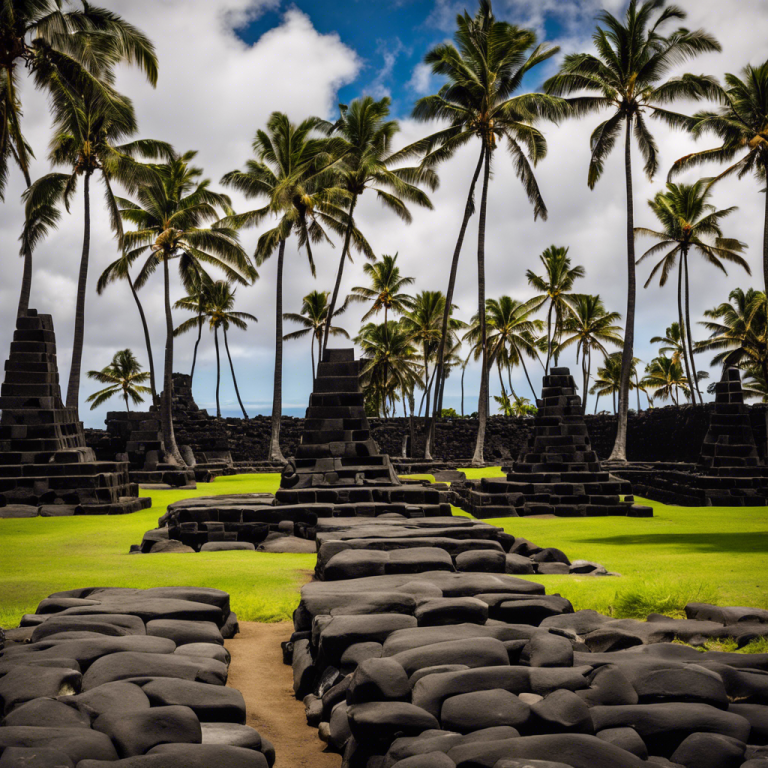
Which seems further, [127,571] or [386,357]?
[386,357]

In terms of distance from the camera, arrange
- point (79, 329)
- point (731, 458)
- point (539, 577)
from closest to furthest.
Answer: point (539, 577)
point (731, 458)
point (79, 329)

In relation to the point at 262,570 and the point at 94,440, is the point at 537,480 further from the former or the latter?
the point at 94,440

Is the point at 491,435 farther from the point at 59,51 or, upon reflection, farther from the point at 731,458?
the point at 59,51

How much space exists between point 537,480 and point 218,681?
38.2ft

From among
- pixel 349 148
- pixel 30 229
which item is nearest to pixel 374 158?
pixel 349 148

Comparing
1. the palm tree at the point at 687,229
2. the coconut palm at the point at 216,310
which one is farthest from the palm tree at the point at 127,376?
the palm tree at the point at 687,229

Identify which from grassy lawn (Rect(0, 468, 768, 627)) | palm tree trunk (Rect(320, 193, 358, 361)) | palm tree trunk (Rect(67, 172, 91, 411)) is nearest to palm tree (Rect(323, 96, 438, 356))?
palm tree trunk (Rect(320, 193, 358, 361))

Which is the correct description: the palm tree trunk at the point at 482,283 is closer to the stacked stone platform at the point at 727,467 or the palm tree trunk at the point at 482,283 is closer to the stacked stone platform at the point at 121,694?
the stacked stone platform at the point at 727,467

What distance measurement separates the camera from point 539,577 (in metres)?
6.32

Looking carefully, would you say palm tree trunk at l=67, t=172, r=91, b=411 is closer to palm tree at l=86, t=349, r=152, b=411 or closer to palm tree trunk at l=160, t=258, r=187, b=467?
palm tree trunk at l=160, t=258, r=187, b=467

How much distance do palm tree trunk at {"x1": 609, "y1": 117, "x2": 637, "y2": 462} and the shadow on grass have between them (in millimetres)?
13942

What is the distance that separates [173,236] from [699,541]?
23.4m

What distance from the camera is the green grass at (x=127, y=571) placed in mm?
5777

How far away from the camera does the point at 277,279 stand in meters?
29.2
